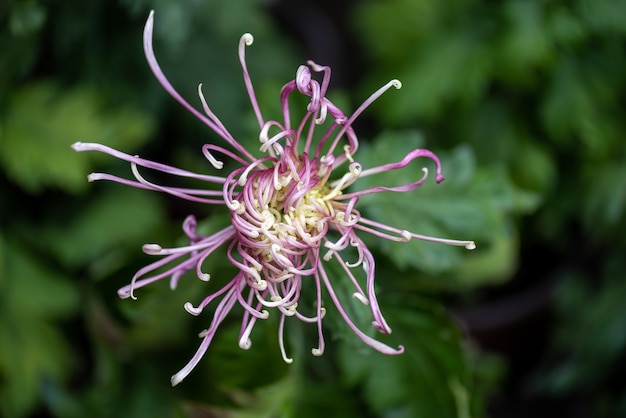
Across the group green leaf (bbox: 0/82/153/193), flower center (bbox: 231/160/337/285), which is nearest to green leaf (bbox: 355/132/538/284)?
flower center (bbox: 231/160/337/285)

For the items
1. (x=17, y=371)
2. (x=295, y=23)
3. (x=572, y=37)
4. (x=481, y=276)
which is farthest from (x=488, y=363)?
(x=295, y=23)

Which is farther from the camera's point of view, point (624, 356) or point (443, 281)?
point (624, 356)

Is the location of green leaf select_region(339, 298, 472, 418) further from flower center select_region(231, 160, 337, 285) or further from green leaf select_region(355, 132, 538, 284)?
flower center select_region(231, 160, 337, 285)

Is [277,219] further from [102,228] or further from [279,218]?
[102,228]

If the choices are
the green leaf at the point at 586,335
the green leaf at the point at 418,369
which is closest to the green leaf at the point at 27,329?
the green leaf at the point at 418,369

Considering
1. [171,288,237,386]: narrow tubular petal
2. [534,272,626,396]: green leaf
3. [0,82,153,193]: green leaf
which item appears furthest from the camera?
[534,272,626,396]: green leaf

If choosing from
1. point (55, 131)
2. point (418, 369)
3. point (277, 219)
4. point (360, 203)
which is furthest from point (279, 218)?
point (55, 131)

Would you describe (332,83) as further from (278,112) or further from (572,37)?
(278,112)
